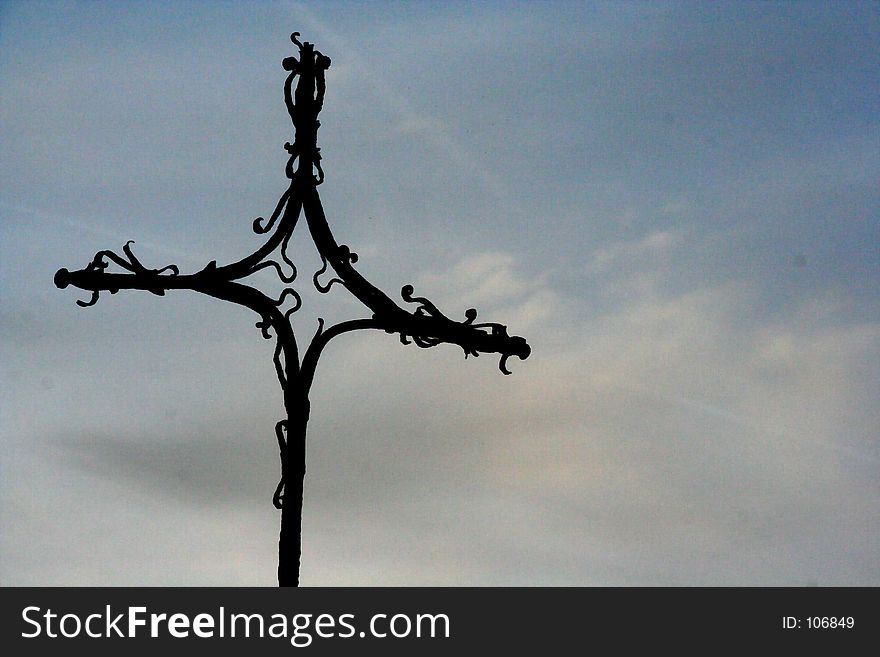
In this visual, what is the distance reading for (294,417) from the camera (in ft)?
25.6

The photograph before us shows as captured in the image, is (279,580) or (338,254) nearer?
(279,580)

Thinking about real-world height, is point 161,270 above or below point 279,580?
above

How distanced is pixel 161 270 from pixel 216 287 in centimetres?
32

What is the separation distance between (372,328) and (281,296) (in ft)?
1.78

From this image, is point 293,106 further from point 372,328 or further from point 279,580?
point 279,580

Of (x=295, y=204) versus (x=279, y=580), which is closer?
→ (x=279, y=580)

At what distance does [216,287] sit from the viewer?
796 cm

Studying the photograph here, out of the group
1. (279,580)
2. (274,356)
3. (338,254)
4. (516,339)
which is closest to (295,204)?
(338,254)

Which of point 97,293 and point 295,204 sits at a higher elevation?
point 295,204
